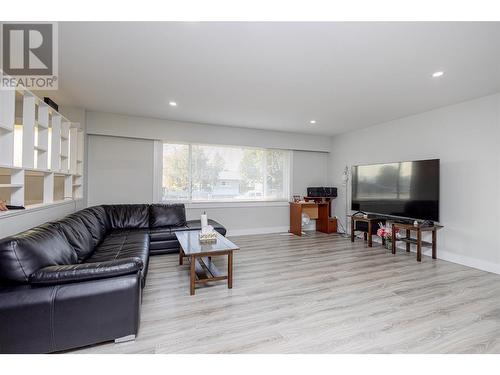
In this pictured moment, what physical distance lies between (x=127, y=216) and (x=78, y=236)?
5.28 ft

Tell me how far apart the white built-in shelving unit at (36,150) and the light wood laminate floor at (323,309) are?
1.72m

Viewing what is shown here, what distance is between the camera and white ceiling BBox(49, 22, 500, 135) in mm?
1954

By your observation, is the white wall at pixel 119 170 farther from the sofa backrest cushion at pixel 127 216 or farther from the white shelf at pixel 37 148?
the sofa backrest cushion at pixel 127 216

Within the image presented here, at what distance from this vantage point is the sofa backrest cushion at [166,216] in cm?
422

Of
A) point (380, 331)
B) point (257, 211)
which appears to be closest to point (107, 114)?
point (257, 211)

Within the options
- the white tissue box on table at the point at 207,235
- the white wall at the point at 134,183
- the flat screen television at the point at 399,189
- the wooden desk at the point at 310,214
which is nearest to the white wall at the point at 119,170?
the white wall at the point at 134,183

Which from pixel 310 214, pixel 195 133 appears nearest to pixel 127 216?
pixel 195 133

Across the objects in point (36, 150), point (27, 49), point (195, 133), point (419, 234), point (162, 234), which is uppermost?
point (27, 49)

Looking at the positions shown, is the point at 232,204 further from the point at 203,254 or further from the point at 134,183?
the point at 203,254

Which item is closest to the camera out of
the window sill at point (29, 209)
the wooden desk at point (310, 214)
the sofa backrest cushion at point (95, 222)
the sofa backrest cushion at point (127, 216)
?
the window sill at point (29, 209)

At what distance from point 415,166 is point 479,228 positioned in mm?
1247

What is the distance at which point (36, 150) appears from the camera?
8.62 ft

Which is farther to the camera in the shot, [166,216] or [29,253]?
[166,216]

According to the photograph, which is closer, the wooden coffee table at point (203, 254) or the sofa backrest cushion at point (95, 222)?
the wooden coffee table at point (203, 254)
